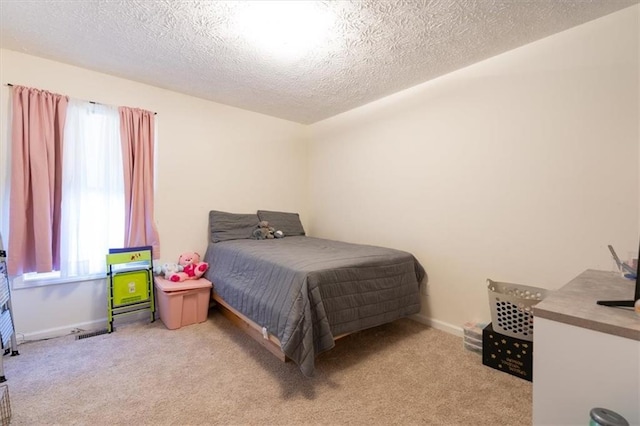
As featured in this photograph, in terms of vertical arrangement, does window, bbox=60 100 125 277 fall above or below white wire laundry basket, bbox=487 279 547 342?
above

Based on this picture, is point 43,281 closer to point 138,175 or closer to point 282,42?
point 138,175

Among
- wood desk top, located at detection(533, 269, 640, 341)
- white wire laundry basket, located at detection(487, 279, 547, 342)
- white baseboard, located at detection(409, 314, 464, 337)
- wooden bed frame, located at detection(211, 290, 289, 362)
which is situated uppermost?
wood desk top, located at detection(533, 269, 640, 341)

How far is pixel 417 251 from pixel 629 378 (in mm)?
2002

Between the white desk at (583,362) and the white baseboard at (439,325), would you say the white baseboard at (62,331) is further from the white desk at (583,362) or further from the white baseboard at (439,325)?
the white desk at (583,362)

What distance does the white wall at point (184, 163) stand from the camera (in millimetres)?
2379

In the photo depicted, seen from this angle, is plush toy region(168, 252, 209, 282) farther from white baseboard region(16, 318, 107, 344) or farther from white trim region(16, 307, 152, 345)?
white baseboard region(16, 318, 107, 344)

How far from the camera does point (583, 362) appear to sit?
0.88 meters

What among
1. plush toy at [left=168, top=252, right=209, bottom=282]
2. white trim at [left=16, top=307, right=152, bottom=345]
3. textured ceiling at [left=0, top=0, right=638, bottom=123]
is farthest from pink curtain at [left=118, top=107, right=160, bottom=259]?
white trim at [left=16, top=307, right=152, bottom=345]

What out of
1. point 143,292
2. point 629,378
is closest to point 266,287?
point 143,292

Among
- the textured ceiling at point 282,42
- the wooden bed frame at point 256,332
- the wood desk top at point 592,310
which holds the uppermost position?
the textured ceiling at point 282,42

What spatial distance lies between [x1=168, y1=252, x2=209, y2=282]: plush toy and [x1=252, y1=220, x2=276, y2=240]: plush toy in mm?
643

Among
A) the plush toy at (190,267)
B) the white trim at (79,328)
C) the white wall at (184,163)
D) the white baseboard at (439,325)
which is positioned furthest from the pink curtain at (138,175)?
the white baseboard at (439,325)

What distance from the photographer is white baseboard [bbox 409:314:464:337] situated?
2492 millimetres

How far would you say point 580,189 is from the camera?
188 cm
